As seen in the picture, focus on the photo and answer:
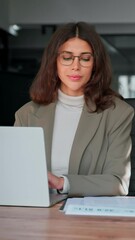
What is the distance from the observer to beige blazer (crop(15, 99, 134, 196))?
1.56 meters

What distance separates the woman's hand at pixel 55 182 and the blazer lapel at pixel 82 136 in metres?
0.23

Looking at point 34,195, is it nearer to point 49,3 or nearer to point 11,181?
point 11,181

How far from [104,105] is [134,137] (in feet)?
0.85

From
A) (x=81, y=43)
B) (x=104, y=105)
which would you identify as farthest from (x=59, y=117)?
(x=81, y=43)

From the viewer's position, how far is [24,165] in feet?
3.88

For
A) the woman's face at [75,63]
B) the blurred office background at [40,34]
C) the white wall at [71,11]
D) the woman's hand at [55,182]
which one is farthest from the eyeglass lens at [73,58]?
the white wall at [71,11]

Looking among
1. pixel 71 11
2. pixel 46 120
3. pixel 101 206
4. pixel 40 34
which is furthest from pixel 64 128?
pixel 40 34

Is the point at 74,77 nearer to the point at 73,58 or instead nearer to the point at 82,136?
the point at 73,58

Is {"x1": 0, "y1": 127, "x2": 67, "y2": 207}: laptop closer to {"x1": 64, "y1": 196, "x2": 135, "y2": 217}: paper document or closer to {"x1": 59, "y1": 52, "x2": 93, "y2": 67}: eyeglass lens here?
{"x1": 64, "y1": 196, "x2": 135, "y2": 217}: paper document

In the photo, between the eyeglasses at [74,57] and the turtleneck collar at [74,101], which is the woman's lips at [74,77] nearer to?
the eyeglasses at [74,57]

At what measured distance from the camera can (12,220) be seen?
112 centimetres

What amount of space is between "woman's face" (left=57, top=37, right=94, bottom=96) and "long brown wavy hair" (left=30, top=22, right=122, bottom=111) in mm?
23

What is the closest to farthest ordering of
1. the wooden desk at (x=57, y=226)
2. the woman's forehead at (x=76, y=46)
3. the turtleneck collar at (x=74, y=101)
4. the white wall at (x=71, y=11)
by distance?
the wooden desk at (x=57, y=226) → the woman's forehead at (x=76, y=46) → the turtleneck collar at (x=74, y=101) → the white wall at (x=71, y=11)

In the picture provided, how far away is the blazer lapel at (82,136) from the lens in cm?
163
